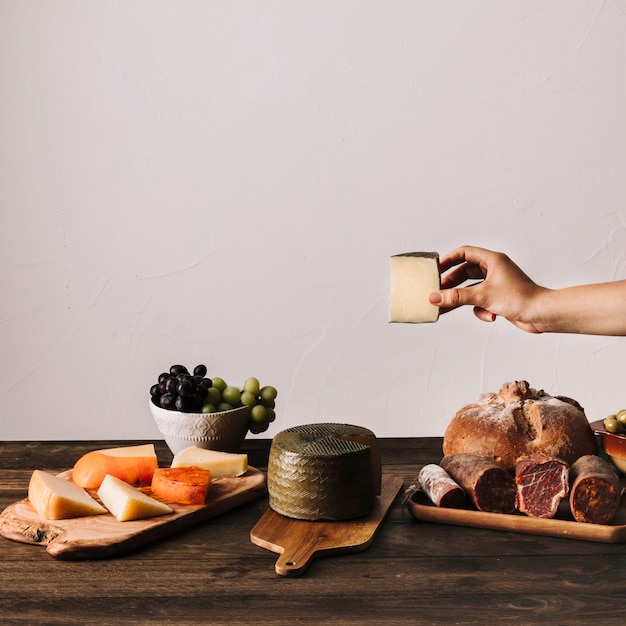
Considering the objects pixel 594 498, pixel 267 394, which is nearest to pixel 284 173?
pixel 267 394

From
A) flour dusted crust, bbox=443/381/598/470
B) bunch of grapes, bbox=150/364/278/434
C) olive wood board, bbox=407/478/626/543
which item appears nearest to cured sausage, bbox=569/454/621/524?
olive wood board, bbox=407/478/626/543

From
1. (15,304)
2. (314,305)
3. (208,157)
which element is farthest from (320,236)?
(15,304)

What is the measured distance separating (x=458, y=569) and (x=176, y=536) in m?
0.47

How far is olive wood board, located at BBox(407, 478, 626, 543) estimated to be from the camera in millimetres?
1343

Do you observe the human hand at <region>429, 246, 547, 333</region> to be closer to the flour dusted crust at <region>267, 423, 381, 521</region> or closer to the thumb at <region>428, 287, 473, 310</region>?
the thumb at <region>428, 287, 473, 310</region>

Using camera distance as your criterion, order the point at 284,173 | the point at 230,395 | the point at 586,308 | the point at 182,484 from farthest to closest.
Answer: the point at 284,173 < the point at 230,395 < the point at 586,308 < the point at 182,484

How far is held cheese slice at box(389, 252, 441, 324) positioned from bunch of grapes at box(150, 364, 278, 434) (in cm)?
41

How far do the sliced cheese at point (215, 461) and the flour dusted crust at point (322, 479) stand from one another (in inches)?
7.2

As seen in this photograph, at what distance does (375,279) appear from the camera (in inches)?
123

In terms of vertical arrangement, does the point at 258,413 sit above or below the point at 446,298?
below

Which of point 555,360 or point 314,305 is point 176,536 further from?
point 555,360

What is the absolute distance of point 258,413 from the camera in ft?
6.19

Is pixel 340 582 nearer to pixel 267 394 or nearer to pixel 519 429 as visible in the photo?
pixel 519 429

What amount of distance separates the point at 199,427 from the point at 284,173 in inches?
60.7
